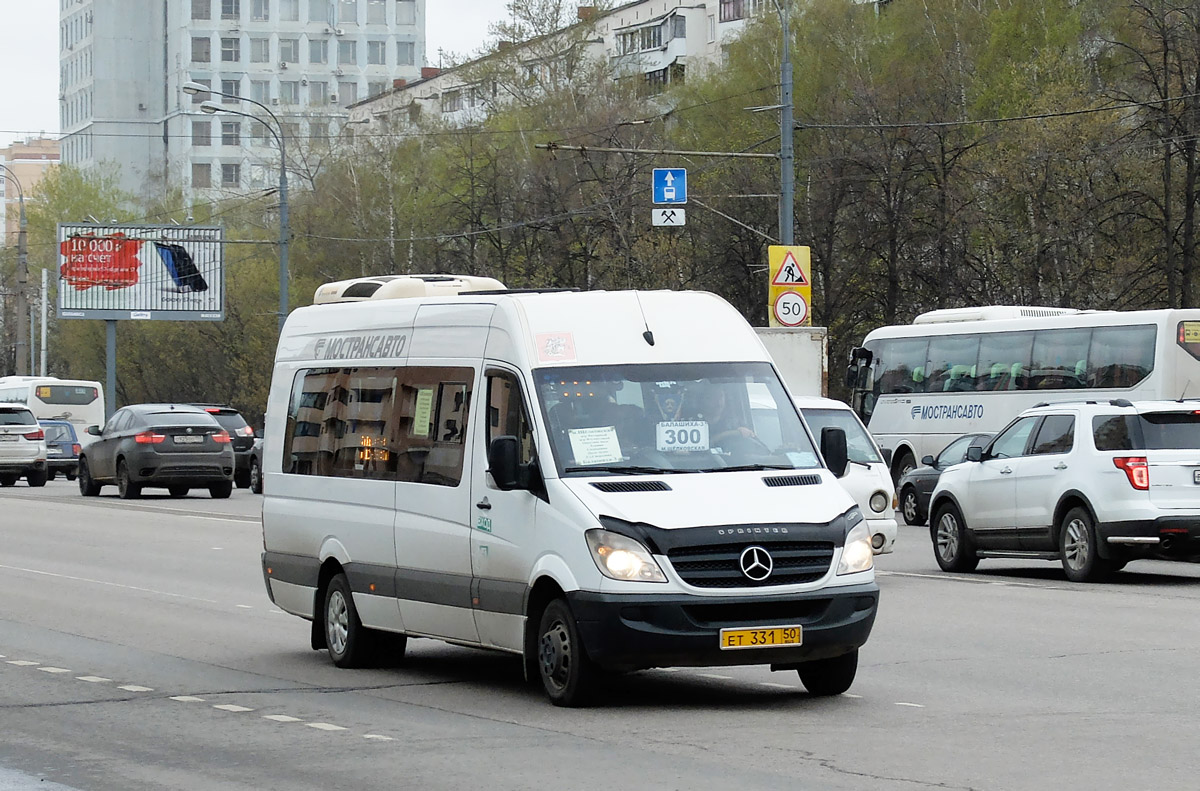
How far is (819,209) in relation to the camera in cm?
5481

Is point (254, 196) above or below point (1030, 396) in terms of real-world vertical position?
above

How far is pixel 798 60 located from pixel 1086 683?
172 ft

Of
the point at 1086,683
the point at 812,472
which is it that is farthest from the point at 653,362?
the point at 1086,683

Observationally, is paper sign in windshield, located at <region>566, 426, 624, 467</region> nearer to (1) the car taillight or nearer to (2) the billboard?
(1) the car taillight

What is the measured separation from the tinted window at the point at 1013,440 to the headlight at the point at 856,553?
9897 millimetres

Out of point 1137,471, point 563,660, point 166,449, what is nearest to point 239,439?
point 166,449

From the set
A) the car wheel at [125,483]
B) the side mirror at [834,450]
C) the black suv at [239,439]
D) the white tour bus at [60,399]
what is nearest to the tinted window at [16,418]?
the black suv at [239,439]

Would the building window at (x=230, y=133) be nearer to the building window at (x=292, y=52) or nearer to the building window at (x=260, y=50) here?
the building window at (x=260, y=50)

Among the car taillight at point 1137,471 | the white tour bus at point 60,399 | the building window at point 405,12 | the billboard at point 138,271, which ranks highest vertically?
the building window at point 405,12

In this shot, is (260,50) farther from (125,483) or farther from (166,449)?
(166,449)

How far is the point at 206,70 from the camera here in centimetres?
13862

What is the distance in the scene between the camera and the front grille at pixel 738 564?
9.70 metres

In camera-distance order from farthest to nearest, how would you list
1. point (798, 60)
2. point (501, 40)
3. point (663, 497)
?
1. point (501, 40)
2. point (798, 60)
3. point (663, 497)

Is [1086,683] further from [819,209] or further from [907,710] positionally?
[819,209]
